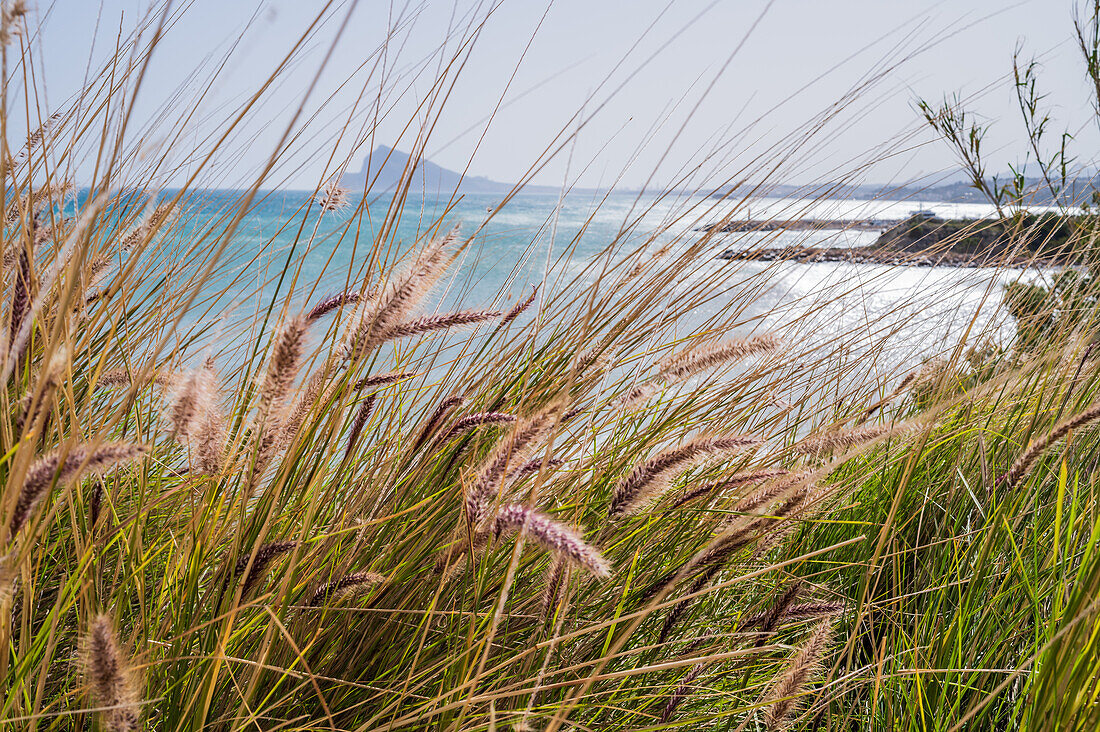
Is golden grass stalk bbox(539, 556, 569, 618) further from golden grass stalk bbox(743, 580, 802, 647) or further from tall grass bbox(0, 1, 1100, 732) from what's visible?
golden grass stalk bbox(743, 580, 802, 647)

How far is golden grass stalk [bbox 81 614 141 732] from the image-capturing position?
65cm

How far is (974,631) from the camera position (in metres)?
1.22

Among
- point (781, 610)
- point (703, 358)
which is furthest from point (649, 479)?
point (781, 610)

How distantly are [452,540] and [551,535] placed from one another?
41 cm

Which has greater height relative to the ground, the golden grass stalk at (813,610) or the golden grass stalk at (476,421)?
the golden grass stalk at (476,421)

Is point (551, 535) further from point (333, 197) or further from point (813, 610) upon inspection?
point (333, 197)

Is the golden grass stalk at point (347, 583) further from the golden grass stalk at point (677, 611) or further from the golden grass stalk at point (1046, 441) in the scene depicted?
the golden grass stalk at point (1046, 441)

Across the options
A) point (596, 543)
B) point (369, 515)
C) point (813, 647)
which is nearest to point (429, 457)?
point (369, 515)

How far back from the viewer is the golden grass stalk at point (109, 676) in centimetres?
65

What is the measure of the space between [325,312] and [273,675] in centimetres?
54

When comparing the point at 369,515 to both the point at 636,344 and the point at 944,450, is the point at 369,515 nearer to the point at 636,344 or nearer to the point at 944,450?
the point at 636,344

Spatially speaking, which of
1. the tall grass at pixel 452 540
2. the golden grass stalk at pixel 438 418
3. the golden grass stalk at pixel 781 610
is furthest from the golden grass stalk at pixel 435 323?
the golden grass stalk at pixel 781 610

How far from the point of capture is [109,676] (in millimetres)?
657

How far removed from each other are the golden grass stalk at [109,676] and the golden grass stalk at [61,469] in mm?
120
